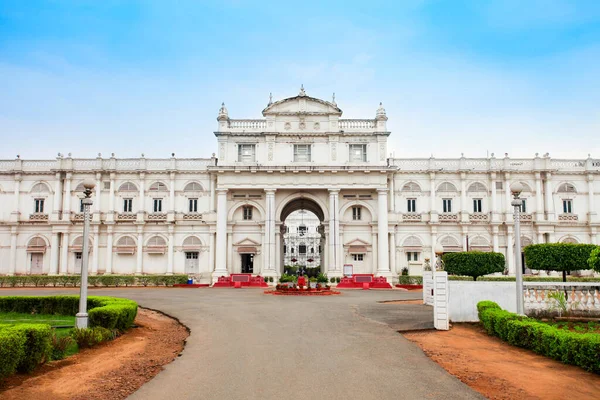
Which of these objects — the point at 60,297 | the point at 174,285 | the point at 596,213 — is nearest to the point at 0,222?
the point at 174,285

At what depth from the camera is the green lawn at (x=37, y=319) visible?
51.6ft

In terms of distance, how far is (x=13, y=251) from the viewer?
145ft

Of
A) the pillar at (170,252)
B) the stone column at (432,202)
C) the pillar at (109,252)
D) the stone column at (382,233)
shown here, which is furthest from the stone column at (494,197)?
the pillar at (109,252)

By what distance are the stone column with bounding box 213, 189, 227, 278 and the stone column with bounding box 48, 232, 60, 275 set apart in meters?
14.9

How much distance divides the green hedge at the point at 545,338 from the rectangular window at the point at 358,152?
28.9 metres

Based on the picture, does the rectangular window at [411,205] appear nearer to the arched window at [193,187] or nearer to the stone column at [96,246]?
the arched window at [193,187]

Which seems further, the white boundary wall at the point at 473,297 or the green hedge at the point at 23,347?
the white boundary wall at the point at 473,297

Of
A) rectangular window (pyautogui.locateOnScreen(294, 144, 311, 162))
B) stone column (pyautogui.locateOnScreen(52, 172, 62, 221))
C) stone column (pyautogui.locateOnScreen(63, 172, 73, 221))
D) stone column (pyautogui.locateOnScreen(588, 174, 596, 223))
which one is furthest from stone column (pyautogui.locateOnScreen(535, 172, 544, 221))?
stone column (pyautogui.locateOnScreen(52, 172, 62, 221))

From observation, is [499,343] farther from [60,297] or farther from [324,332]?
[60,297]

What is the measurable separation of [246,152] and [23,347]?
34.9m

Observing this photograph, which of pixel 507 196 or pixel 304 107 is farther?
pixel 507 196

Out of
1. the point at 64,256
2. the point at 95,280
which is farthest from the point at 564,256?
the point at 64,256

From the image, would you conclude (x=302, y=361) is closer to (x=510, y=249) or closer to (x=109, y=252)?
(x=109, y=252)

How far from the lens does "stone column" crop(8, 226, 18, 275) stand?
144 ft
